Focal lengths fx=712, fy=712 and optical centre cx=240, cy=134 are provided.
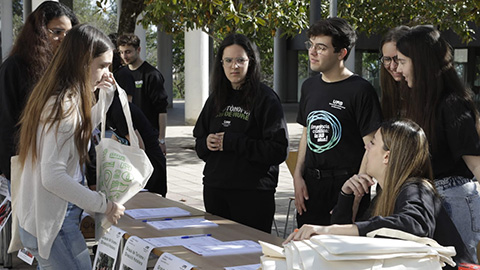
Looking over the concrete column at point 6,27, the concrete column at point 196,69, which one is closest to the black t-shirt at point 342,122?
the concrete column at point 6,27

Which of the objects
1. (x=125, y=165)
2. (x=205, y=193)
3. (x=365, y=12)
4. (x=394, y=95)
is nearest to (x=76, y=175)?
(x=125, y=165)

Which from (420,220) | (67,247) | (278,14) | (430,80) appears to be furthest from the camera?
(278,14)

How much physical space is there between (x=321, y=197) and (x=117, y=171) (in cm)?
157

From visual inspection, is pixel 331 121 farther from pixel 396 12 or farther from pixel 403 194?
pixel 396 12


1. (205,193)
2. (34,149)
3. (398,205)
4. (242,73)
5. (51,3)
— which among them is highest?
(51,3)

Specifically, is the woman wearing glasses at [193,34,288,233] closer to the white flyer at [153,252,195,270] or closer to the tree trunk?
the white flyer at [153,252,195,270]

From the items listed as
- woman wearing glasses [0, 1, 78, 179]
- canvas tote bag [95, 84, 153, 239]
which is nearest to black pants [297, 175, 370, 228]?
canvas tote bag [95, 84, 153, 239]

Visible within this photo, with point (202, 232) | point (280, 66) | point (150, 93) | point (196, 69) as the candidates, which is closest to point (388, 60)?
point (202, 232)

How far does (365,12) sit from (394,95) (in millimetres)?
11741

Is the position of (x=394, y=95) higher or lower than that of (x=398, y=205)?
higher

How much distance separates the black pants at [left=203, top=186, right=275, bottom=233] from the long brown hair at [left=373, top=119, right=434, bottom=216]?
173cm

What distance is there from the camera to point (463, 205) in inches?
141

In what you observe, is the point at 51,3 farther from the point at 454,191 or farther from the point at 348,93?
the point at 454,191

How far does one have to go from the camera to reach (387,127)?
3074 mm
